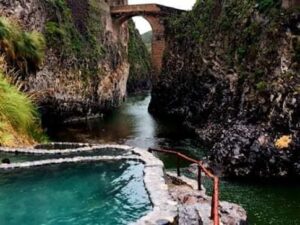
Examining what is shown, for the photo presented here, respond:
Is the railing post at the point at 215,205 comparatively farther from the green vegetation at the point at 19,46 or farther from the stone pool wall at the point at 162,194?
the green vegetation at the point at 19,46

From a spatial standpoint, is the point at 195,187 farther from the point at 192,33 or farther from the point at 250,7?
the point at 192,33

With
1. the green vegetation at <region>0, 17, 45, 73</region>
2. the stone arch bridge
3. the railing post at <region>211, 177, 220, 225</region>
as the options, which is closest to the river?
the stone arch bridge

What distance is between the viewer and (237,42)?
1104 inches

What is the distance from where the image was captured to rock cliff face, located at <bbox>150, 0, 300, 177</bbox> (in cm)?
2045

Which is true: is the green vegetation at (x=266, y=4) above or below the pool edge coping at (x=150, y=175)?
above

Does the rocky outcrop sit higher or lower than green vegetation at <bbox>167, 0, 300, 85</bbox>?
lower

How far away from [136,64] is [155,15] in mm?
31127

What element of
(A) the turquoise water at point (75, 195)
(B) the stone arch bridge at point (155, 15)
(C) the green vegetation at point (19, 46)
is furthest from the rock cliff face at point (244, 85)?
(A) the turquoise water at point (75, 195)

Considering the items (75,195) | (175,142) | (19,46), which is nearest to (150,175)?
(75,195)

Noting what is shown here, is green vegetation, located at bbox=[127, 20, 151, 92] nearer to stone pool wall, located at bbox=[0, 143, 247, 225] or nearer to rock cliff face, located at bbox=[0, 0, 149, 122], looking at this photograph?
rock cliff face, located at bbox=[0, 0, 149, 122]

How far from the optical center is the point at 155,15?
43.3 meters

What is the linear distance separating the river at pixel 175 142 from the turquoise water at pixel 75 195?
19.8ft

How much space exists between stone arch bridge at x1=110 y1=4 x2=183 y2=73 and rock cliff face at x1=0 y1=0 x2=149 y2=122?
4.43 ft

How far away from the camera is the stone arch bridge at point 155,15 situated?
43344mm
